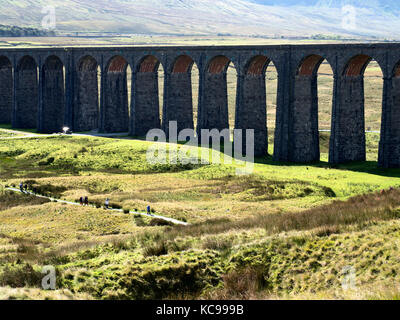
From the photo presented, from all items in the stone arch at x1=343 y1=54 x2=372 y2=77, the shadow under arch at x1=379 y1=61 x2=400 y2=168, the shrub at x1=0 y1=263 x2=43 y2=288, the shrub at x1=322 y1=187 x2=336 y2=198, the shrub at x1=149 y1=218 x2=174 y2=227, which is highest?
the stone arch at x1=343 y1=54 x2=372 y2=77

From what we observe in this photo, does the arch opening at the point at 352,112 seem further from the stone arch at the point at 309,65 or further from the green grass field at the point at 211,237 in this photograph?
the stone arch at the point at 309,65

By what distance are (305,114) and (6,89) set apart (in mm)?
52813

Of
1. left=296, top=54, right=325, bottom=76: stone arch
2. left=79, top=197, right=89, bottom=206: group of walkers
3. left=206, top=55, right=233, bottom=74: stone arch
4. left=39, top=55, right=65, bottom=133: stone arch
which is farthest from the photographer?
left=39, top=55, right=65, bottom=133: stone arch

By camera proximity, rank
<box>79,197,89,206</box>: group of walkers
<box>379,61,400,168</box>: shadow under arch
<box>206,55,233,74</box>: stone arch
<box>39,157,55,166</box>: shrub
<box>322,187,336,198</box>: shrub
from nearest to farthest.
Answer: <box>79,197,89,206</box>: group of walkers, <box>322,187,336,198</box>: shrub, <box>379,61,400,168</box>: shadow under arch, <box>39,157,55,166</box>: shrub, <box>206,55,233,74</box>: stone arch

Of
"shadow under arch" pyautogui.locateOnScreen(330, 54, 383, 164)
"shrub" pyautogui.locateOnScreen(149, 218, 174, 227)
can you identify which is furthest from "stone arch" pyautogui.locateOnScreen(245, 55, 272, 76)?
"shrub" pyautogui.locateOnScreen(149, 218, 174, 227)

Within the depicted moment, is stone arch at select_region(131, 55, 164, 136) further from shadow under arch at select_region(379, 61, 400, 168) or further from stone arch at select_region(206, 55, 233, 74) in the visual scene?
shadow under arch at select_region(379, 61, 400, 168)

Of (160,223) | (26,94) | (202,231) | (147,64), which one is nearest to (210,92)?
(147,64)

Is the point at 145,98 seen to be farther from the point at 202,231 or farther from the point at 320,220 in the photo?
the point at 320,220

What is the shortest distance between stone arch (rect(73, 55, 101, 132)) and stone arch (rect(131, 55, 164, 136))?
10.4 metres

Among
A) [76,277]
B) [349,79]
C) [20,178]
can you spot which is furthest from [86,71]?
[76,277]

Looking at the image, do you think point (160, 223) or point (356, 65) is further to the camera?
point (356, 65)

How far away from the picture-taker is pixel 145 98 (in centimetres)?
7262

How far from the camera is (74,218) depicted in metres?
38.1

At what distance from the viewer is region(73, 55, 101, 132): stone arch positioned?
262 feet
